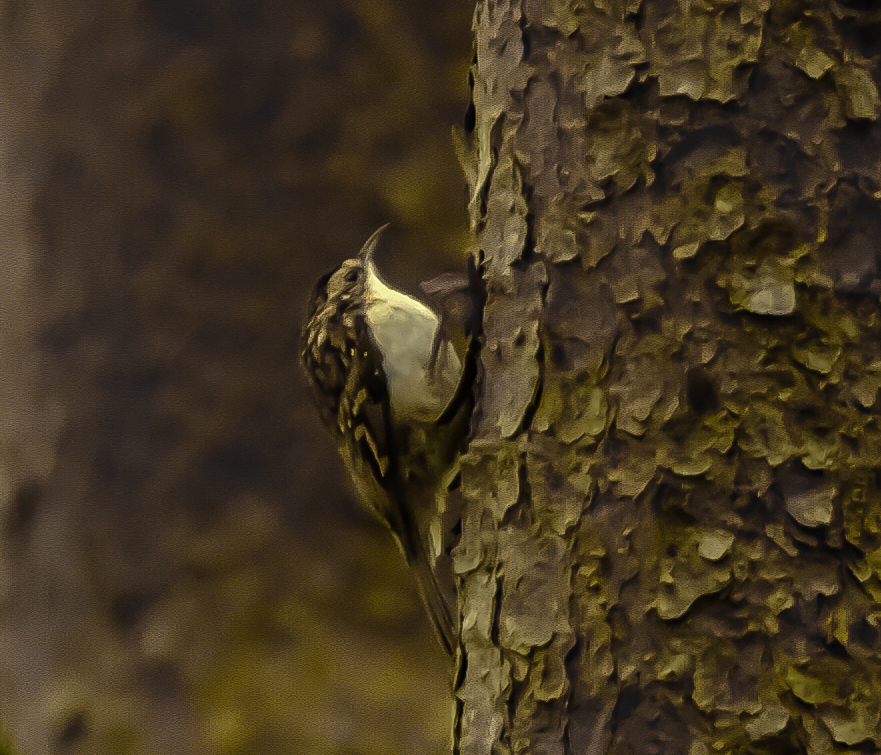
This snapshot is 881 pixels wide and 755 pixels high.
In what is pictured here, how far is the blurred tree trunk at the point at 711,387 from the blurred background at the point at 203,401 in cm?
126

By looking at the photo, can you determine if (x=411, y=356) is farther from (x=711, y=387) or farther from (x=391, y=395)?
(x=711, y=387)

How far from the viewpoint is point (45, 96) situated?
2049mm

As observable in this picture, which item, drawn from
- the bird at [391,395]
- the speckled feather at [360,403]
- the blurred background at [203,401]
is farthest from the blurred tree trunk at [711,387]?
the blurred background at [203,401]

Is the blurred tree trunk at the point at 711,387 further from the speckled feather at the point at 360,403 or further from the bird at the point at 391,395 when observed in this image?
the speckled feather at the point at 360,403

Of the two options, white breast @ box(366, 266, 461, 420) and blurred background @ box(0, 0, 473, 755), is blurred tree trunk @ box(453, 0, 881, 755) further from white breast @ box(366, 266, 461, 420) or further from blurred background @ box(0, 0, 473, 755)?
blurred background @ box(0, 0, 473, 755)

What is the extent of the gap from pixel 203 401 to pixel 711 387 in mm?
1469

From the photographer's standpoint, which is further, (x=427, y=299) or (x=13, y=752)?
(x=13, y=752)

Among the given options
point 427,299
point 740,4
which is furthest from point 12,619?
point 740,4

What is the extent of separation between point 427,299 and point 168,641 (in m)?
1.22

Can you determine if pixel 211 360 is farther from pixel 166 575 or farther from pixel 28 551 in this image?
pixel 28 551

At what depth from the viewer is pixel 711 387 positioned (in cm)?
76

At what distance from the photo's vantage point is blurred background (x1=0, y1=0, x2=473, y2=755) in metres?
2.00

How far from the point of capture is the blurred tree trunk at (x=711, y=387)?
0.73 metres

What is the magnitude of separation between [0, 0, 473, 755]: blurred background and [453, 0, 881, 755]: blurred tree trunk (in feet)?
4.15
